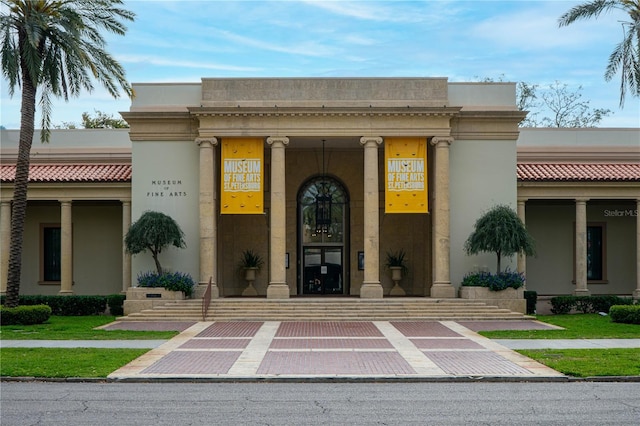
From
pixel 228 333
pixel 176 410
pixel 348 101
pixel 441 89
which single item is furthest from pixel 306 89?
pixel 176 410

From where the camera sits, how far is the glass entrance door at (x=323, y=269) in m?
37.4

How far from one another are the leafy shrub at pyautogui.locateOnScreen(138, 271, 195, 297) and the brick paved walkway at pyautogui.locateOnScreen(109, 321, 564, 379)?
13.8 ft

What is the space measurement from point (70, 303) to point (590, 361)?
21776mm

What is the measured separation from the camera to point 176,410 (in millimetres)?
12141

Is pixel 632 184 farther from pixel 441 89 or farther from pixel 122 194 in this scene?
pixel 122 194

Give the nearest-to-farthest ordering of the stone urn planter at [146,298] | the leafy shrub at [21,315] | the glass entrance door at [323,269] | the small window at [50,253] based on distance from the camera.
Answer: the leafy shrub at [21,315] < the stone urn planter at [146,298] < the glass entrance door at [323,269] < the small window at [50,253]

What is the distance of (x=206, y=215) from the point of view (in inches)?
1260

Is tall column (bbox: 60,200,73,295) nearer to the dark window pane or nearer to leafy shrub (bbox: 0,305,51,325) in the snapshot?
the dark window pane

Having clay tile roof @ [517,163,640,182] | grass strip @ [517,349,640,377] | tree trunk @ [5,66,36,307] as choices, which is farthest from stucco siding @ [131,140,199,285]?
grass strip @ [517,349,640,377]

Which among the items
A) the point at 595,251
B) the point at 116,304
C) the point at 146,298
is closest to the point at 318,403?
the point at 146,298

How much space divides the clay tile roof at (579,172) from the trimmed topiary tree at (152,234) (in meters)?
15.5

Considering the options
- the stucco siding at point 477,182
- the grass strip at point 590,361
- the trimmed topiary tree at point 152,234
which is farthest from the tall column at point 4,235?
the grass strip at point 590,361

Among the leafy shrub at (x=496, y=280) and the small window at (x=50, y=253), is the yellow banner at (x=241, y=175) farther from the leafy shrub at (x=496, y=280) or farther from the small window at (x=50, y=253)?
the small window at (x=50, y=253)

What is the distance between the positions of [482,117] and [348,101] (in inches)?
230
